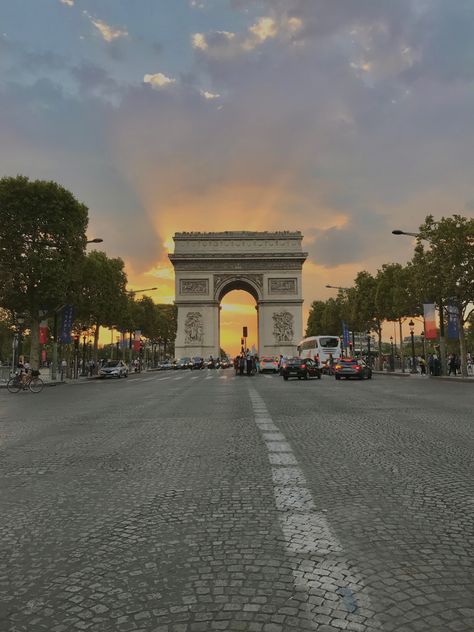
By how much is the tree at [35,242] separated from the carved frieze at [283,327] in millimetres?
42633

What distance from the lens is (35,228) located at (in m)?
32.3

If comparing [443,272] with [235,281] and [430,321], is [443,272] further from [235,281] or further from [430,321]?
[235,281]

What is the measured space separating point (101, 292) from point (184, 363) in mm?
24162

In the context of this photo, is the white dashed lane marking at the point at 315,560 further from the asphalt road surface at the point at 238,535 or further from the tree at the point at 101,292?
the tree at the point at 101,292

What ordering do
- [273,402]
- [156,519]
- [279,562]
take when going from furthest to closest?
1. [273,402]
2. [156,519]
3. [279,562]

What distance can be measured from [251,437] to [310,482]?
10.1ft

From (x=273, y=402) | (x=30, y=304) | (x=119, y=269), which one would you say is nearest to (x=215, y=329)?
(x=119, y=269)

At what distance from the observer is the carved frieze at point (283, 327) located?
73.1 m

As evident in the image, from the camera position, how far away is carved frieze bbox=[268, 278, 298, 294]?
74562 mm

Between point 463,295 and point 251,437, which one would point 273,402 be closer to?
point 251,437

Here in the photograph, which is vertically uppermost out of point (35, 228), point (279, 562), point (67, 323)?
point (35, 228)

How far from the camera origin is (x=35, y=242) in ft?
106

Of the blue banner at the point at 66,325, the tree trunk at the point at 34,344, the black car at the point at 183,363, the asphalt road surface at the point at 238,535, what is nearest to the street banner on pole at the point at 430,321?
the blue banner at the point at 66,325

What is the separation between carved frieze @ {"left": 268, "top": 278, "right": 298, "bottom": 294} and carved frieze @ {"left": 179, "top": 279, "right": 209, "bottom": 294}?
27.4 ft
